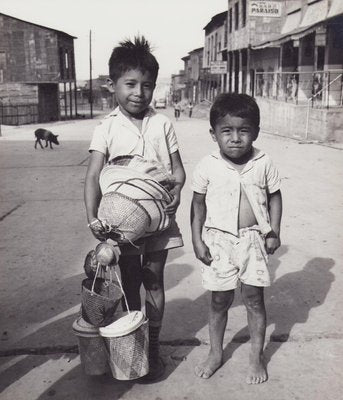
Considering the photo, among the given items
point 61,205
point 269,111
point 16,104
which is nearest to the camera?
point 61,205

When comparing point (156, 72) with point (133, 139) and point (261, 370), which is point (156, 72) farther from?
point (261, 370)

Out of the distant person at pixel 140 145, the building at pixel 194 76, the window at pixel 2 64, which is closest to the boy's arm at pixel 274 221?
the distant person at pixel 140 145

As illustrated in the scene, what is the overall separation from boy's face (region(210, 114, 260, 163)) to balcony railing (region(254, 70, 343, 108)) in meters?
12.4

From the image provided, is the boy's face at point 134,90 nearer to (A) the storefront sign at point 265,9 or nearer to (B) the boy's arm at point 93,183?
(B) the boy's arm at point 93,183

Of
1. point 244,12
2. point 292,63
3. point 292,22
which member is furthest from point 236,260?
point 244,12

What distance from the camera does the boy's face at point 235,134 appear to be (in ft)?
8.27

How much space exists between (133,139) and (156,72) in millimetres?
402

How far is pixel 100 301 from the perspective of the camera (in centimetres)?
234

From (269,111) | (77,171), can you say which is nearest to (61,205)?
(77,171)

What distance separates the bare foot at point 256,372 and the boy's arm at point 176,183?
1010mm

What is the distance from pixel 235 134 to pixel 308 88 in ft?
62.4

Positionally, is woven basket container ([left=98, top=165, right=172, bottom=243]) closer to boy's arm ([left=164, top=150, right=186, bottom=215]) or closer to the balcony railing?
boy's arm ([left=164, top=150, right=186, bottom=215])

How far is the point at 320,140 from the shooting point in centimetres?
1519

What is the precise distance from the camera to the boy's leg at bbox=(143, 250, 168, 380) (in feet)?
8.89
